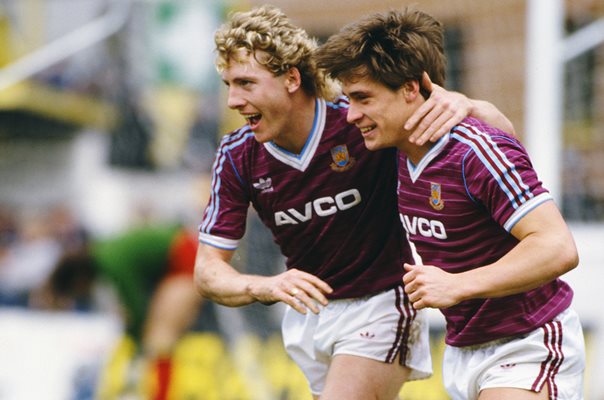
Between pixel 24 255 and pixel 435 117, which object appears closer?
pixel 435 117

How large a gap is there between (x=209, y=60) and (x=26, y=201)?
11.9ft

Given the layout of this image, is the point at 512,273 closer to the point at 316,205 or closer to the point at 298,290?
the point at 298,290

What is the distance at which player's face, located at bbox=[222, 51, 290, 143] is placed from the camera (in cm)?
360

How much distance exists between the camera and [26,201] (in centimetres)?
1238

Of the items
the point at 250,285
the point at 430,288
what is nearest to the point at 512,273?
the point at 430,288

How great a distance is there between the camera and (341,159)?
12.3ft

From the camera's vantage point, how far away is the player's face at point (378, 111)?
10.9ft

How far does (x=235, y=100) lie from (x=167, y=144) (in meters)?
6.47

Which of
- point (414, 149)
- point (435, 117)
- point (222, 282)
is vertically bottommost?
point (222, 282)

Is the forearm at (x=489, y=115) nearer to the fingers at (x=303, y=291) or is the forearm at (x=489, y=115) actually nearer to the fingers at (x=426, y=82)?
the fingers at (x=426, y=82)

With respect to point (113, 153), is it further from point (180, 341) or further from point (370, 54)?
point (370, 54)

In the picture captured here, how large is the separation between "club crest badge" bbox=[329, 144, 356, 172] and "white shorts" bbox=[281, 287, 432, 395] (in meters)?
0.51

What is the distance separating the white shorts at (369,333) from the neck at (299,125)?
64cm

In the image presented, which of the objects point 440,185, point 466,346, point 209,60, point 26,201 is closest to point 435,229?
point 440,185
